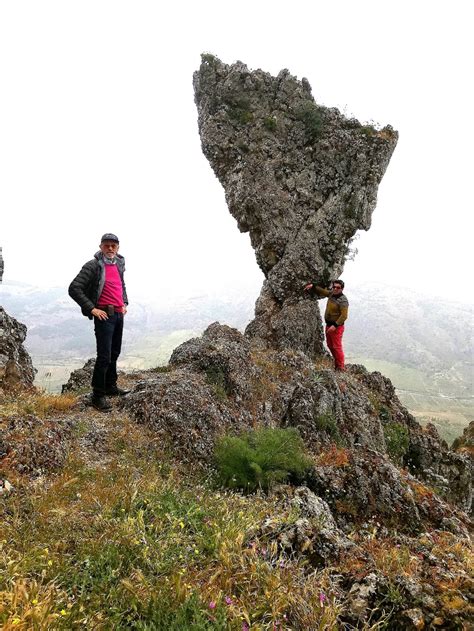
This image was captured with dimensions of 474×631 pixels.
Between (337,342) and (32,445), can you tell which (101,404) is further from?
(337,342)

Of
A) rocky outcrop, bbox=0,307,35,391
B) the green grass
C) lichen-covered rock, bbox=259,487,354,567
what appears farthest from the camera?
rocky outcrop, bbox=0,307,35,391

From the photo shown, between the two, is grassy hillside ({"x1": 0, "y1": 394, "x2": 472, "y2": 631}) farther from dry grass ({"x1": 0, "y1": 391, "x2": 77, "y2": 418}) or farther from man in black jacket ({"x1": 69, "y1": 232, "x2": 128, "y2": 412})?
man in black jacket ({"x1": 69, "y1": 232, "x2": 128, "y2": 412})

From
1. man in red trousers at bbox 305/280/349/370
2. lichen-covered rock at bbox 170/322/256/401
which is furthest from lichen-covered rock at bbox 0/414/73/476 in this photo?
man in red trousers at bbox 305/280/349/370

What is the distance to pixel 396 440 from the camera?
19.7 meters

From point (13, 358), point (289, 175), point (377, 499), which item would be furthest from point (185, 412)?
point (289, 175)

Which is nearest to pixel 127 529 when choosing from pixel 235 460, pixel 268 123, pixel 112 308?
pixel 235 460

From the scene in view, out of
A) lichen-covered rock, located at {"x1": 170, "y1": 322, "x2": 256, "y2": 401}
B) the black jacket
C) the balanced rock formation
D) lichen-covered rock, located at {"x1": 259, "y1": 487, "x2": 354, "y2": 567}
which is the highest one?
the balanced rock formation

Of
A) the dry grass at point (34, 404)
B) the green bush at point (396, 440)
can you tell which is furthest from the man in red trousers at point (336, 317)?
the dry grass at point (34, 404)

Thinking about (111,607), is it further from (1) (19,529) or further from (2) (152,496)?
(2) (152,496)

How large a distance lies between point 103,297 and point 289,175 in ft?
58.2

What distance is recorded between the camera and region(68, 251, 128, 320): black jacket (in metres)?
10.6

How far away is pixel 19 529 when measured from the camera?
5.32m

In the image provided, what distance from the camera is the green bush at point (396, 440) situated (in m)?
19.2

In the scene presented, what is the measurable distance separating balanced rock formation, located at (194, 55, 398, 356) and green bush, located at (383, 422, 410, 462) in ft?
23.4
